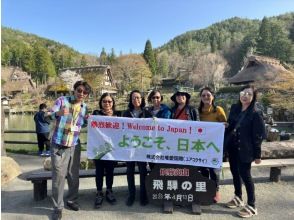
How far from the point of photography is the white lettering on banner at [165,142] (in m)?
4.72

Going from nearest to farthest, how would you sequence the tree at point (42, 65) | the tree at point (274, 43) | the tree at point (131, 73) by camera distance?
the tree at point (131, 73), the tree at point (274, 43), the tree at point (42, 65)

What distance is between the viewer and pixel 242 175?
4.46 metres

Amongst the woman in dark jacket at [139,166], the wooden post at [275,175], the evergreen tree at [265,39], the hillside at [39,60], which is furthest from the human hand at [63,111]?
the hillside at [39,60]

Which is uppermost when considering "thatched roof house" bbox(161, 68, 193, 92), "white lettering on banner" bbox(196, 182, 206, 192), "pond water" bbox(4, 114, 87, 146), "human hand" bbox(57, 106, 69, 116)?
"thatched roof house" bbox(161, 68, 193, 92)

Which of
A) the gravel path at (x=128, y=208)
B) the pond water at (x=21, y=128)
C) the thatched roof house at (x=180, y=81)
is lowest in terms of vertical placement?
the pond water at (x=21, y=128)

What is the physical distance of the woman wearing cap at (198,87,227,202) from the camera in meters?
4.74

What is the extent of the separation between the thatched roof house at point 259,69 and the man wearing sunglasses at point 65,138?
2533 centimetres

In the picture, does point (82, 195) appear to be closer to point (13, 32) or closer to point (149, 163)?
point (149, 163)

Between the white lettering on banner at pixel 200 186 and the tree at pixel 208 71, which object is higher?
the tree at pixel 208 71

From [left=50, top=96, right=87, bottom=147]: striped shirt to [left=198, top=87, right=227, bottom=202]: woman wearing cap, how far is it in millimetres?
1912

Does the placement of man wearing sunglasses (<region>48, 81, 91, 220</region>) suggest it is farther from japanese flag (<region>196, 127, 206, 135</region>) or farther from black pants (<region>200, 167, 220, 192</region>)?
black pants (<region>200, 167, 220, 192</region>)

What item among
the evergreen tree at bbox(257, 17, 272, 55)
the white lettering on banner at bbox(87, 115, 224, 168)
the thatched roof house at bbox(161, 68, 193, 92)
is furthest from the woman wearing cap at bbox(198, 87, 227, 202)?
the thatched roof house at bbox(161, 68, 193, 92)

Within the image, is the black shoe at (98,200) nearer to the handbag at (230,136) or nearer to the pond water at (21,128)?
the pond water at (21,128)

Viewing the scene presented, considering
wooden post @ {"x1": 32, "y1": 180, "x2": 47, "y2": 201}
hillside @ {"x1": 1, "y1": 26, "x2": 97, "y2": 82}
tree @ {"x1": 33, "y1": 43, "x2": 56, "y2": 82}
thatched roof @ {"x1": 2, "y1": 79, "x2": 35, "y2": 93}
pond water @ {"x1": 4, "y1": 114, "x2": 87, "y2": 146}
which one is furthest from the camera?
hillside @ {"x1": 1, "y1": 26, "x2": 97, "y2": 82}
